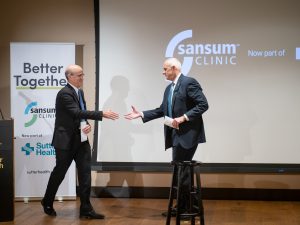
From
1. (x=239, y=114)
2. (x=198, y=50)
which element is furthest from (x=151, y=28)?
(x=239, y=114)

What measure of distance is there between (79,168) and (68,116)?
55 cm

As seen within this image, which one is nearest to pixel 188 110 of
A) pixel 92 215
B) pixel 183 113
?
pixel 183 113

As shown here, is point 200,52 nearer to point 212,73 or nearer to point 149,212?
point 212,73

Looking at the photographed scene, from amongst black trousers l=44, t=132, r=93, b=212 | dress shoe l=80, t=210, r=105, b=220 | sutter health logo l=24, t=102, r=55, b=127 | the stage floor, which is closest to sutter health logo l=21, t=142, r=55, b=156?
sutter health logo l=24, t=102, r=55, b=127

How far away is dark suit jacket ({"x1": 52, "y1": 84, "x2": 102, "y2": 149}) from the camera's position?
536cm

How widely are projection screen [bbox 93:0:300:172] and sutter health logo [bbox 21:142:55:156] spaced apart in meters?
0.61

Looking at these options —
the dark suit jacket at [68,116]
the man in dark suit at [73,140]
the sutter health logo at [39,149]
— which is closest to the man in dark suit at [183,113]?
the man in dark suit at [73,140]

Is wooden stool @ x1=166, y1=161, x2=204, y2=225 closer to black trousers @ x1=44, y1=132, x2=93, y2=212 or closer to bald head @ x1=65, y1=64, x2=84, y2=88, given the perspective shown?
black trousers @ x1=44, y1=132, x2=93, y2=212

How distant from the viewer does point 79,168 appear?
5488 millimetres

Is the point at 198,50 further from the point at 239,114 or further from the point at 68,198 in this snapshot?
the point at 68,198

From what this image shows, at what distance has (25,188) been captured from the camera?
6.38 m

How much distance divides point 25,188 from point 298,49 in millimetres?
3683

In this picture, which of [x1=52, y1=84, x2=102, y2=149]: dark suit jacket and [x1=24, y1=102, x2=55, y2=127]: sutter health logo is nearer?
[x1=52, y1=84, x2=102, y2=149]: dark suit jacket

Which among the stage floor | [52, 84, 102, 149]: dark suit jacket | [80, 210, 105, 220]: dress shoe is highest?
[52, 84, 102, 149]: dark suit jacket
